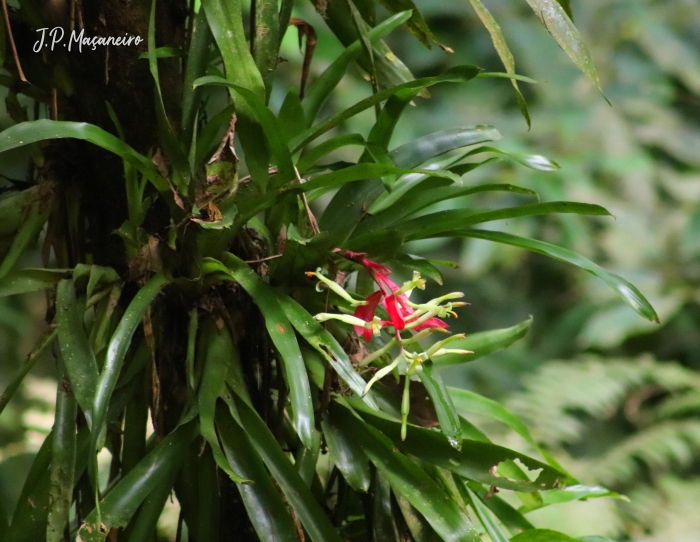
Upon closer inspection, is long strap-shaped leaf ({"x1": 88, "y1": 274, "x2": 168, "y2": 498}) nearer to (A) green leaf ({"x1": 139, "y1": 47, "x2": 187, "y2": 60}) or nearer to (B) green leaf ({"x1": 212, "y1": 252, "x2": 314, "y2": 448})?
(B) green leaf ({"x1": 212, "y1": 252, "x2": 314, "y2": 448})

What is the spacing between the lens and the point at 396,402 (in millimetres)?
589

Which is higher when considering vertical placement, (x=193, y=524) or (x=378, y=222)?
(x=378, y=222)

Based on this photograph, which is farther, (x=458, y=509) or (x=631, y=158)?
(x=631, y=158)

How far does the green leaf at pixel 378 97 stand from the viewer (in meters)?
0.52

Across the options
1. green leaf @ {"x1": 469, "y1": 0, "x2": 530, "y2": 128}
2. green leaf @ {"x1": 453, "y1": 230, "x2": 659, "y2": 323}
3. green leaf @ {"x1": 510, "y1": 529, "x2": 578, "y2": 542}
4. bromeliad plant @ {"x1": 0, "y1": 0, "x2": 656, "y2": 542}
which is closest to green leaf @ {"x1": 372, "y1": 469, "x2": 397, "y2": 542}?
bromeliad plant @ {"x1": 0, "y1": 0, "x2": 656, "y2": 542}

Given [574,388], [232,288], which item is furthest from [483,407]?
[574,388]

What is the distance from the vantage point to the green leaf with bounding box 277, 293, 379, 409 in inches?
19.4

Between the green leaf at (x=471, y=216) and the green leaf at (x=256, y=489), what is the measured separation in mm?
207

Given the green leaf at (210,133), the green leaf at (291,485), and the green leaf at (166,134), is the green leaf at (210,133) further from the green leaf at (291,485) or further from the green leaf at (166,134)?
the green leaf at (291,485)

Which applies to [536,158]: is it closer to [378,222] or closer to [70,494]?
[378,222]

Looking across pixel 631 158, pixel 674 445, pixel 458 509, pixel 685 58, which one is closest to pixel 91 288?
pixel 458 509

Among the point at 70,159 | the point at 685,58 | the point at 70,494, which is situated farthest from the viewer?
the point at 685,58

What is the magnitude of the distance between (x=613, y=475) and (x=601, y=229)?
95cm

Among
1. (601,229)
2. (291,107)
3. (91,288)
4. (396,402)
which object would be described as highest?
(291,107)
